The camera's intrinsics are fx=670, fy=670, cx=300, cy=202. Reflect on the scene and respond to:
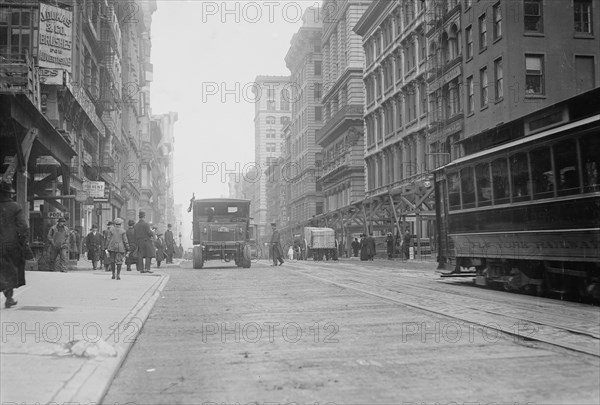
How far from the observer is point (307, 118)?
3585 inches

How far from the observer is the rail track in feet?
24.9

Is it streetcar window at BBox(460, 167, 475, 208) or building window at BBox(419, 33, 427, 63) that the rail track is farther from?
building window at BBox(419, 33, 427, 63)

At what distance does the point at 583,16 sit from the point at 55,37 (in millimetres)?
26195

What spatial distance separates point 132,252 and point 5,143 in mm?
8627

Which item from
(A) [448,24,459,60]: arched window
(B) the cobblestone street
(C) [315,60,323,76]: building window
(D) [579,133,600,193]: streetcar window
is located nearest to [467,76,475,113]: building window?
(A) [448,24,459,60]: arched window

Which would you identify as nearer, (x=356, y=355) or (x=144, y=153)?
(x=356, y=355)

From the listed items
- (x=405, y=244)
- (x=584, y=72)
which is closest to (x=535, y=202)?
(x=584, y=72)

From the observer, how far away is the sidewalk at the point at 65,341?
5238 mm

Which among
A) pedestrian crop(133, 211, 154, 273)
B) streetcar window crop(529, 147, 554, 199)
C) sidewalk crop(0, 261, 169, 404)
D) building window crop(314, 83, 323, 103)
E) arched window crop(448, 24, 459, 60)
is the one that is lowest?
sidewalk crop(0, 261, 169, 404)

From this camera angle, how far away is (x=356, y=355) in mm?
6742

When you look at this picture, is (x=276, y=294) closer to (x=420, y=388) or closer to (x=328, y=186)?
(x=420, y=388)

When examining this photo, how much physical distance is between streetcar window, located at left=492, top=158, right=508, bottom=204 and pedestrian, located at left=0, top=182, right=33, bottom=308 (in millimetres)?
9171

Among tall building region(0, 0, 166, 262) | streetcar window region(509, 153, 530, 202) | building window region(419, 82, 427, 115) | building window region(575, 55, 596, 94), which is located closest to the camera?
streetcar window region(509, 153, 530, 202)

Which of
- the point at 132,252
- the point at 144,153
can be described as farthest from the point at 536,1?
the point at 144,153
